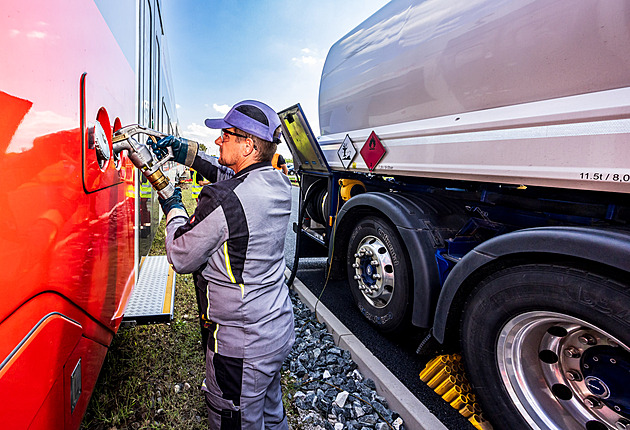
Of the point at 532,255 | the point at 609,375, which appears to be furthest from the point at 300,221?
the point at 609,375

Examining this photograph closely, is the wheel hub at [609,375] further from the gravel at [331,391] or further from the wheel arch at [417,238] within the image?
the gravel at [331,391]

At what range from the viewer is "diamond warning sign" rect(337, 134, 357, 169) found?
335 cm

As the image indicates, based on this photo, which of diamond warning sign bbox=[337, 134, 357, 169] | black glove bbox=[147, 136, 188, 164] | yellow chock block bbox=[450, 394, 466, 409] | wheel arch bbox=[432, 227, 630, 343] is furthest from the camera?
diamond warning sign bbox=[337, 134, 357, 169]

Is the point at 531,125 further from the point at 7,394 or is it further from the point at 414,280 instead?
the point at 7,394

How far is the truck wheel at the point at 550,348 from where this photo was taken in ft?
4.77

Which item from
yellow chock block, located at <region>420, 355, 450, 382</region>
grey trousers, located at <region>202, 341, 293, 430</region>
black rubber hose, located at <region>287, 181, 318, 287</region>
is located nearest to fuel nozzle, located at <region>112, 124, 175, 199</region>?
grey trousers, located at <region>202, 341, 293, 430</region>

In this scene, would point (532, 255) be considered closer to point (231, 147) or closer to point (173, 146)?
point (231, 147)

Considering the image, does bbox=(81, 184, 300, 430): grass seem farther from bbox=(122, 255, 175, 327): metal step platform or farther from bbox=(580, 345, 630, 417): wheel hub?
bbox=(580, 345, 630, 417): wheel hub

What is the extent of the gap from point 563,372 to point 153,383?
241 centimetres

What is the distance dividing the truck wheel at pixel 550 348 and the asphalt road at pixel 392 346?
0.33 metres

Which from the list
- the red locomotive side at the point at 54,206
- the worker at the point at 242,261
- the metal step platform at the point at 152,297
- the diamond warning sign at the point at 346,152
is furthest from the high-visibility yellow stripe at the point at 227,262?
the diamond warning sign at the point at 346,152

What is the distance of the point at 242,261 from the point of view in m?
1.52

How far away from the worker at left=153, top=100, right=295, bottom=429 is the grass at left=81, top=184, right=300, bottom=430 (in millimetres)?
614

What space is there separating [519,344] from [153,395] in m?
2.17
